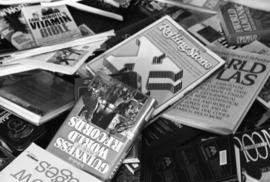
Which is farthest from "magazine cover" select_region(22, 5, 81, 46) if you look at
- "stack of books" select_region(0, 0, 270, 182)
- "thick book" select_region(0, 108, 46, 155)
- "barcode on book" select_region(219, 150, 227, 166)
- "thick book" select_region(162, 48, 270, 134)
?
"barcode on book" select_region(219, 150, 227, 166)

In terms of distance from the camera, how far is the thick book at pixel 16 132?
847 millimetres

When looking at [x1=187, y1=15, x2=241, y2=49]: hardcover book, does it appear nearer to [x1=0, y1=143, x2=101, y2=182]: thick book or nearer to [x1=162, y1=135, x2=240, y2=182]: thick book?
[x1=162, y1=135, x2=240, y2=182]: thick book

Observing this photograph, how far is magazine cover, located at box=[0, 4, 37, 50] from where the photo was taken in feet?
3.36

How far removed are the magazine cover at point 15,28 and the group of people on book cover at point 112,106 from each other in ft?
0.85

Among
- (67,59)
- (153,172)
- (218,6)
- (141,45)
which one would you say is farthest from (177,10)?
(153,172)

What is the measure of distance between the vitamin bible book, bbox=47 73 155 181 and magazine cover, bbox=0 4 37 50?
264 millimetres

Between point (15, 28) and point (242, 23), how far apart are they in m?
0.60

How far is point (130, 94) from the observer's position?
84 centimetres

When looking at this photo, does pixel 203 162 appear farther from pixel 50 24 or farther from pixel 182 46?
pixel 50 24

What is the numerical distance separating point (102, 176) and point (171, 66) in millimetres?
316

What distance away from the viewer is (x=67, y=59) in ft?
3.09

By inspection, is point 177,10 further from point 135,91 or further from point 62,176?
point 62,176

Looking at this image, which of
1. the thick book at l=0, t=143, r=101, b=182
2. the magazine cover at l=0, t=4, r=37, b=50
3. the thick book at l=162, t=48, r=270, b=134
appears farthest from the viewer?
the magazine cover at l=0, t=4, r=37, b=50

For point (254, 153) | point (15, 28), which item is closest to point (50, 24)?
point (15, 28)
